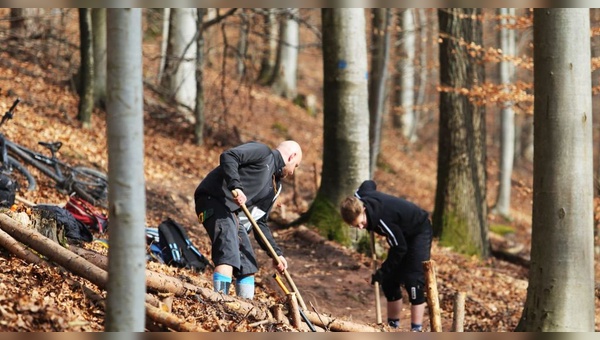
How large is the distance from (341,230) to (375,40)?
33.9 ft

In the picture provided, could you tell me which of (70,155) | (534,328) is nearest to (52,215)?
(534,328)

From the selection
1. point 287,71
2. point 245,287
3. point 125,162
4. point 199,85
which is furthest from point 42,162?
point 287,71

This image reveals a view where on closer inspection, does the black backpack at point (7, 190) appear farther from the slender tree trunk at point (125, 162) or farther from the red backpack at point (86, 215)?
the slender tree trunk at point (125, 162)

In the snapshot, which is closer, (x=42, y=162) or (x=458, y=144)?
(x=42, y=162)

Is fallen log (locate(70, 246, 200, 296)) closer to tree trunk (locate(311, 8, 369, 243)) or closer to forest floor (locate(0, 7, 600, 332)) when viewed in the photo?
forest floor (locate(0, 7, 600, 332))

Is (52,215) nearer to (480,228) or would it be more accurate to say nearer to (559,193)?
(559,193)

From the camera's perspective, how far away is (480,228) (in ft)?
47.1

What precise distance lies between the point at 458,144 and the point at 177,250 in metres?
6.26

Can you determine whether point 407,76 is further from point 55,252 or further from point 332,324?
point 55,252

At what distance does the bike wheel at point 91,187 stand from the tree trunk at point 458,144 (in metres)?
5.68

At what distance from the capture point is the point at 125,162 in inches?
175

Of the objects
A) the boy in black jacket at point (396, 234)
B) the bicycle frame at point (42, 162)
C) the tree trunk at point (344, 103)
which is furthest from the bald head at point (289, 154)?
the bicycle frame at point (42, 162)

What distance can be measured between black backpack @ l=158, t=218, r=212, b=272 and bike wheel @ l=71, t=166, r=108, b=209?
222 cm

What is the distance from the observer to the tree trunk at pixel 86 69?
15.4 meters
